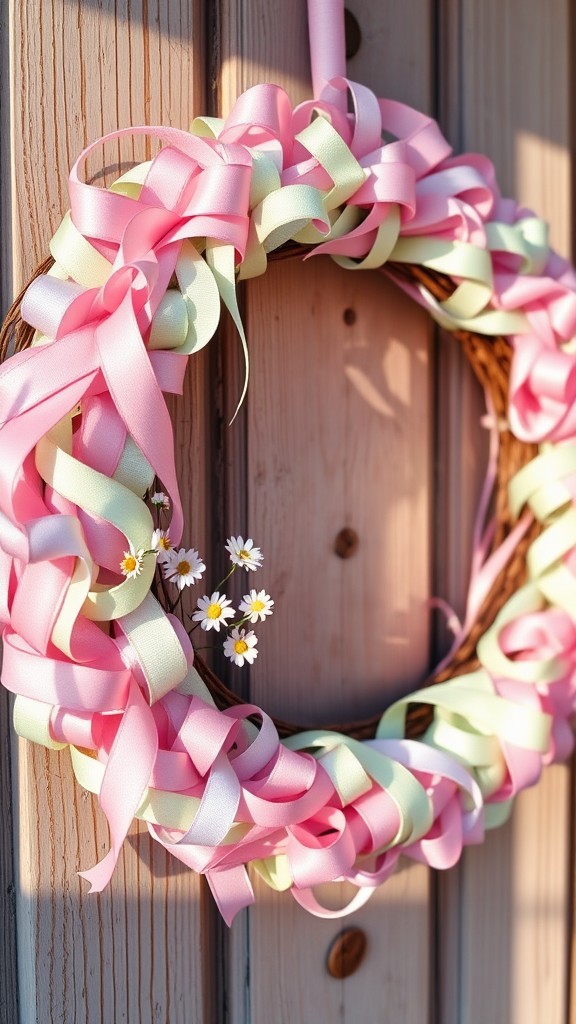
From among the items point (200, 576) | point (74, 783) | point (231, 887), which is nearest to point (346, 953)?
point (231, 887)

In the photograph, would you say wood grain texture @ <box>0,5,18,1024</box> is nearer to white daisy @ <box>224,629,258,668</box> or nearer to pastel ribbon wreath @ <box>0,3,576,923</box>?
pastel ribbon wreath @ <box>0,3,576,923</box>

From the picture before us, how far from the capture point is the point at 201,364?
2.55ft

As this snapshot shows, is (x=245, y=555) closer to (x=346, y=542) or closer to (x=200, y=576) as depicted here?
(x=200, y=576)

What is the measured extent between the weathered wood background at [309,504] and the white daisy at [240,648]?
124mm

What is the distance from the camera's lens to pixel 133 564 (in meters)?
0.61

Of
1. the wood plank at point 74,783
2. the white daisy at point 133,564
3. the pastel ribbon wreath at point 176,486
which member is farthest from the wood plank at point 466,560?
the white daisy at point 133,564

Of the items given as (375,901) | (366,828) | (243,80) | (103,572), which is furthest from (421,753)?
(243,80)

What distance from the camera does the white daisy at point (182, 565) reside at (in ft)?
2.15

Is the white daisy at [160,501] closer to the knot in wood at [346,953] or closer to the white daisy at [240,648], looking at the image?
the white daisy at [240,648]

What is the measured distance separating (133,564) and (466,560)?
446 mm

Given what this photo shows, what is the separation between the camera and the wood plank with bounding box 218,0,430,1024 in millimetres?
810

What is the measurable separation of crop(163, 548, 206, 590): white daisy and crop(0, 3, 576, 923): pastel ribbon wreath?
1.3 inches

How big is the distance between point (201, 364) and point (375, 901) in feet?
1.81

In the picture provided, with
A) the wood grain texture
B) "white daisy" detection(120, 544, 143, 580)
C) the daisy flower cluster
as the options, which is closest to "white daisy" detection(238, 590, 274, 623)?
the daisy flower cluster
